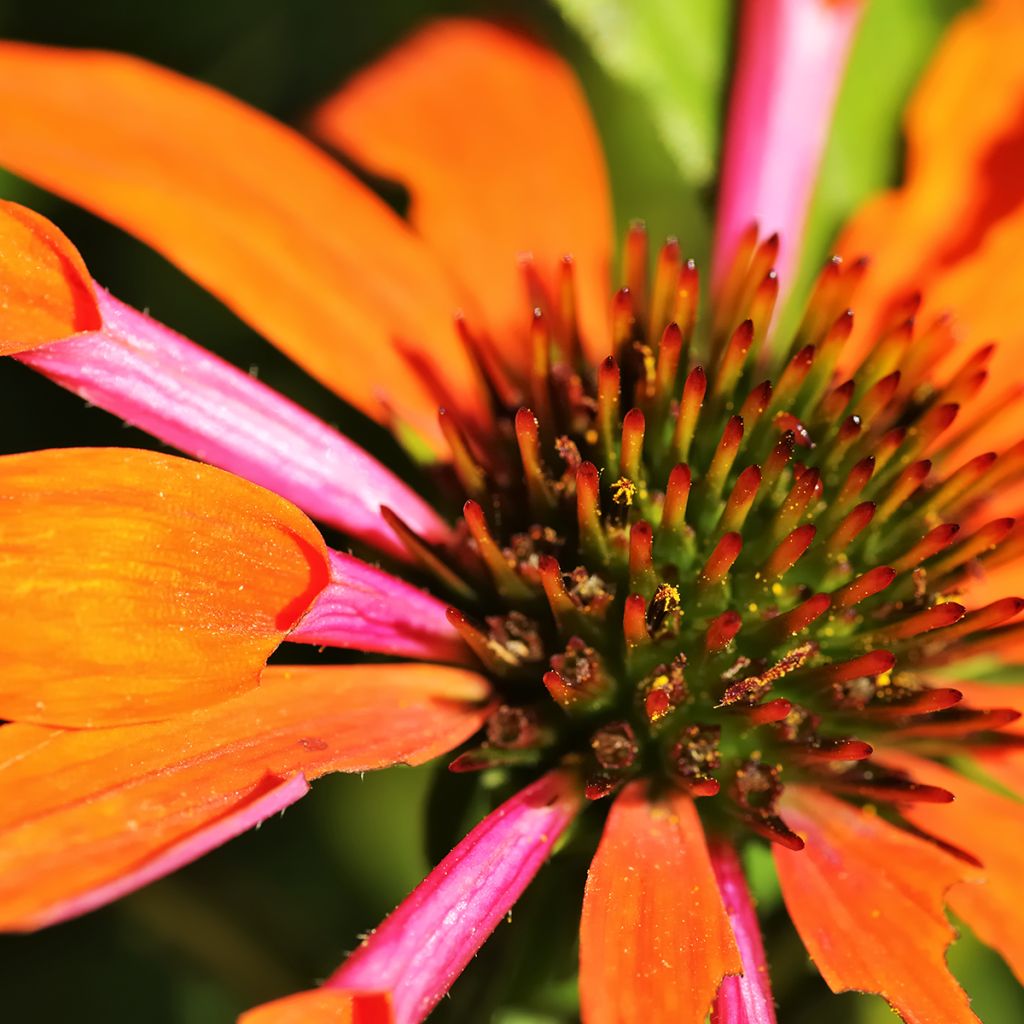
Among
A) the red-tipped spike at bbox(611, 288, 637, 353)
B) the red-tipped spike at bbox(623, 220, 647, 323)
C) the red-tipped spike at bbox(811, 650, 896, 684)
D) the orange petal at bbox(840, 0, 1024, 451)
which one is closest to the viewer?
the red-tipped spike at bbox(811, 650, 896, 684)

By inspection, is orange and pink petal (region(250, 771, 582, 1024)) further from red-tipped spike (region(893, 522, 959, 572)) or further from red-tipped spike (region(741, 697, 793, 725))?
red-tipped spike (region(893, 522, 959, 572))

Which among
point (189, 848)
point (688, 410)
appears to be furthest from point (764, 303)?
point (189, 848)

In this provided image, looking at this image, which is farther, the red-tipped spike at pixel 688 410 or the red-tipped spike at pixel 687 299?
the red-tipped spike at pixel 687 299

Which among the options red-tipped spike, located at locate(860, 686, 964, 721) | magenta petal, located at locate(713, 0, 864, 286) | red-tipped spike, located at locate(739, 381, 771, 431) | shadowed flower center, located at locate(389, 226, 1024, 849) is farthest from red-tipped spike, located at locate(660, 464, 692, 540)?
magenta petal, located at locate(713, 0, 864, 286)

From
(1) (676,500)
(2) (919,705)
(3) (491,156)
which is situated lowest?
(2) (919,705)

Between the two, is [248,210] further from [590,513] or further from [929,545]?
[929,545]

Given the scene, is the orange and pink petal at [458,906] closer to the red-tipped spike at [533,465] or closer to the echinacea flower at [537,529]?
the echinacea flower at [537,529]

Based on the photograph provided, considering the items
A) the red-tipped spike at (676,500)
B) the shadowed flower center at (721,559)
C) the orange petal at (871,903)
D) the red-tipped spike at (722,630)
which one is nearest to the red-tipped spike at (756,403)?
the shadowed flower center at (721,559)
